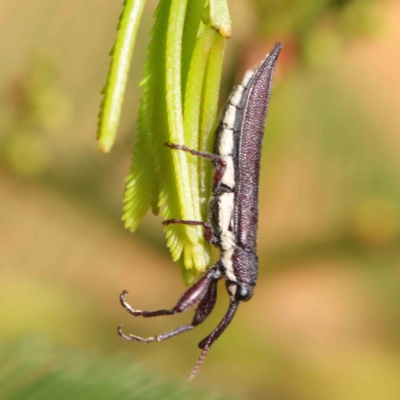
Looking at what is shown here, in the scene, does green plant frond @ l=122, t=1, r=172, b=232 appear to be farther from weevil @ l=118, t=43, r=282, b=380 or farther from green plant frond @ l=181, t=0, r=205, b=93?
weevil @ l=118, t=43, r=282, b=380

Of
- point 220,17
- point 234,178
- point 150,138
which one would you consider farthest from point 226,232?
point 220,17

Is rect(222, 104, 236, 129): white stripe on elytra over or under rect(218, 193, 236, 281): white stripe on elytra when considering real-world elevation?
over

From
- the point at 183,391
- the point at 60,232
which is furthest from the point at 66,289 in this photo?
the point at 183,391

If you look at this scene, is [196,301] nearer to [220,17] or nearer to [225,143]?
[225,143]

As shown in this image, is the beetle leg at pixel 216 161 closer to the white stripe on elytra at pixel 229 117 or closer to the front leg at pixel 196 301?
the white stripe on elytra at pixel 229 117

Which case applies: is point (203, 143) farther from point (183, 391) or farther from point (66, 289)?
point (66, 289)

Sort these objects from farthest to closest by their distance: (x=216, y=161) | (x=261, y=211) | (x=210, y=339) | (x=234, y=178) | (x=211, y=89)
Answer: (x=261, y=211)
(x=210, y=339)
(x=234, y=178)
(x=216, y=161)
(x=211, y=89)

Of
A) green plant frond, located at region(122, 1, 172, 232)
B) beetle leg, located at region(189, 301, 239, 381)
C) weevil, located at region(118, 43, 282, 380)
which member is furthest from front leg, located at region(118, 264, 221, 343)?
green plant frond, located at region(122, 1, 172, 232)
